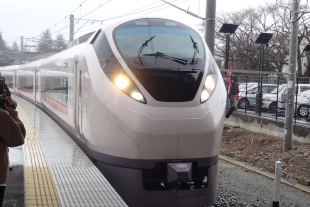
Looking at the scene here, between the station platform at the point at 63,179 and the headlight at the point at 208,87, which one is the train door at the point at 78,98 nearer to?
the station platform at the point at 63,179

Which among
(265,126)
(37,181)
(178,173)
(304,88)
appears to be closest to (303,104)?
(304,88)

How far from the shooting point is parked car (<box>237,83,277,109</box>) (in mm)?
17016

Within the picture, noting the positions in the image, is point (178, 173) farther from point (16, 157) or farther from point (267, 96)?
point (267, 96)

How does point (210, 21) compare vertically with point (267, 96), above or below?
above

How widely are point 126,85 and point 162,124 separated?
720mm

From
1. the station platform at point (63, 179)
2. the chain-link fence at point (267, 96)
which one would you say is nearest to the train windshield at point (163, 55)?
the station platform at point (63, 179)

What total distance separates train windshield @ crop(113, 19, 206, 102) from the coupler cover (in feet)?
2.75

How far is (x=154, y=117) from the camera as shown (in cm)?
516

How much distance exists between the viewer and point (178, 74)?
18.2 feet

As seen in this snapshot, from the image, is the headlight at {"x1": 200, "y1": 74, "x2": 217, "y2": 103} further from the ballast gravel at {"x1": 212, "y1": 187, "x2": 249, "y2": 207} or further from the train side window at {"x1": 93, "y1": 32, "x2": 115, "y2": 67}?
the ballast gravel at {"x1": 212, "y1": 187, "x2": 249, "y2": 207}

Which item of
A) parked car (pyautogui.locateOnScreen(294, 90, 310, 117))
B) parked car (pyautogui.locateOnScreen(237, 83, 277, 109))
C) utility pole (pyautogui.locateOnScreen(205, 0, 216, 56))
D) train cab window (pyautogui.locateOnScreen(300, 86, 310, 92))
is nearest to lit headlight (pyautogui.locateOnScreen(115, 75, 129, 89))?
utility pole (pyautogui.locateOnScreen(205, 0, 216, 56))

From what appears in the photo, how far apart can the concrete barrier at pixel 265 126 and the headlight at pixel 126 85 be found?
28.2 ft

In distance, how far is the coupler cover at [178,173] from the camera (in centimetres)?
517

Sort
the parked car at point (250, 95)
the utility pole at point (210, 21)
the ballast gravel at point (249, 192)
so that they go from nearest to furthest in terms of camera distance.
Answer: the ballast gravel at point (249, 192) → the utility pole at point (210, 21) → the parked car at point (250, 95)
